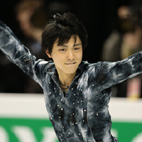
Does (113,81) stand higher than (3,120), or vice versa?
(113,81)

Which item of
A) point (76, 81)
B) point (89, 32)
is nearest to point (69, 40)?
point (76, 81)

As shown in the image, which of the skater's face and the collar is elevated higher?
the skater's face

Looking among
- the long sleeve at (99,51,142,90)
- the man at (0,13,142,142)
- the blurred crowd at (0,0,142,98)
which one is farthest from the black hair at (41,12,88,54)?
the blurred crowd at (0,0,142,98)

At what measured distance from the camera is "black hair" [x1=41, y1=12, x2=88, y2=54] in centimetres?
154

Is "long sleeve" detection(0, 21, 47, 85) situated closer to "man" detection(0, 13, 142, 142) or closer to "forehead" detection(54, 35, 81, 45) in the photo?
"man" detection(0, 13, 142, 142)

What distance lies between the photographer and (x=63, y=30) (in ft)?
5.05

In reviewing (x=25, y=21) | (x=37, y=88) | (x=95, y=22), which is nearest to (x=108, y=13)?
(x=95, y=22)

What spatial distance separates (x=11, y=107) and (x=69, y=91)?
100 centimetres

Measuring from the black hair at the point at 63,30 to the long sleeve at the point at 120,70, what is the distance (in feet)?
0.57

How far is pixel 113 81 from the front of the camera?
4.98 feet

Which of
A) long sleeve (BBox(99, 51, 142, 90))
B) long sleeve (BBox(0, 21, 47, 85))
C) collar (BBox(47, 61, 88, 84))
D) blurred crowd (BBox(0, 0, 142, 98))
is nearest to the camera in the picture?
long sleeve (BBox(99, 51, 142, 90))

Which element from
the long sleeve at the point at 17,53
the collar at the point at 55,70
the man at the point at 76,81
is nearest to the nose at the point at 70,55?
the man at the point at 76,81

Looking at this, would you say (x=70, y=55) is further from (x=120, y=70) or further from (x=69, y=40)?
(x=120, y=70)

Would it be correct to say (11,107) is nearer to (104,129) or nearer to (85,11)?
(85,11)
